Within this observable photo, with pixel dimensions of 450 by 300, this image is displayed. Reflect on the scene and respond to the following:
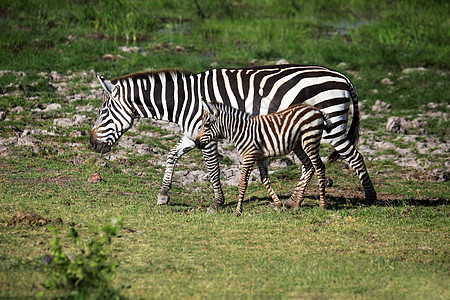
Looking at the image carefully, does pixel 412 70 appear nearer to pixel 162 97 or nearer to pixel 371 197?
pixel 371 197

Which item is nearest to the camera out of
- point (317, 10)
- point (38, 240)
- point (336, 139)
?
point (38, 240)

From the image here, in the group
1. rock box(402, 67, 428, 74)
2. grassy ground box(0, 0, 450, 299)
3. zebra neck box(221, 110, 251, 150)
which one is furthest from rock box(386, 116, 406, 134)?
zebra neck box(221, 110, 251, 150)

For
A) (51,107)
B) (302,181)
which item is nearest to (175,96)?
(302,181)

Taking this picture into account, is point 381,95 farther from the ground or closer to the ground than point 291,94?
closer to the ground

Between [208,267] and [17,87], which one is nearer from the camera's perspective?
[208,267]

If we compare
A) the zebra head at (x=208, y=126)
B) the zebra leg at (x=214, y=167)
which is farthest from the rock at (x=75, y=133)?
the zebra head at (x=208, y=126)

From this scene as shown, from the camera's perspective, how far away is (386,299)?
18.7 ft

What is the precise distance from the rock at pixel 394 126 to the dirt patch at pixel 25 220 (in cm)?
813

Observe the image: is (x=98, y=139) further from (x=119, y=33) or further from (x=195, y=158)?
(x=119, y=33)

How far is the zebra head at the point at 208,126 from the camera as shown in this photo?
28.5ft

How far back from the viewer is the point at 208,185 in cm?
1030

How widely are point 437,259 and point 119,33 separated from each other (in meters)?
13.7

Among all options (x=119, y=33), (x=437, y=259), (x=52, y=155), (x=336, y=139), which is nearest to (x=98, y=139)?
(x=52, y=155)

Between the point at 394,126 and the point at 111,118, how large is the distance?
6.53 meters
